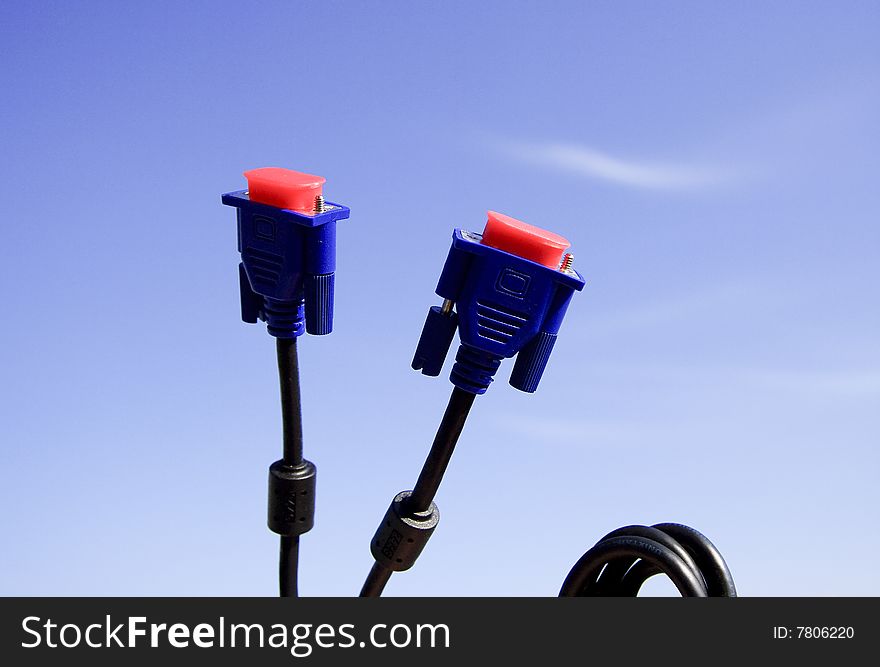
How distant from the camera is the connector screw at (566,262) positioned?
1.94 metres

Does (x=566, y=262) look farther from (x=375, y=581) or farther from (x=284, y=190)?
(x=375, y=581)

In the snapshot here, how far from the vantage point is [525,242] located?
6.21 ft

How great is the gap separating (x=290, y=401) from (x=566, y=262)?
76 centimetres

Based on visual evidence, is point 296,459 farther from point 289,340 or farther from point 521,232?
point 521,232

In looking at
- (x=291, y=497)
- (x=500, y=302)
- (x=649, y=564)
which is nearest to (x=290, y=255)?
(x=500, y=302)

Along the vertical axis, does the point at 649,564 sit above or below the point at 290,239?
below

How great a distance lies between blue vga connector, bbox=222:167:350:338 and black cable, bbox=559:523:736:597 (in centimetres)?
80

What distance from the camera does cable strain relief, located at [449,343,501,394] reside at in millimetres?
1971

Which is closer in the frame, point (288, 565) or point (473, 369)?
point (473, 369)

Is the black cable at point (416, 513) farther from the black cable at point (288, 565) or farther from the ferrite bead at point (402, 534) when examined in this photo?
the black cable at point (288, 565)
